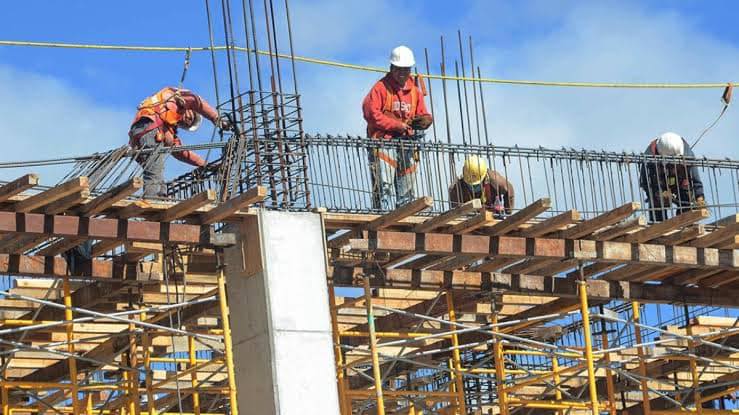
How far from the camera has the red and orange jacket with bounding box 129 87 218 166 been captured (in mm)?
25750

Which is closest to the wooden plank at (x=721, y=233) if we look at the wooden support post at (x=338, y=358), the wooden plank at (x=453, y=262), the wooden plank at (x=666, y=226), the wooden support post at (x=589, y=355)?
the wooden plank at (x=666, y=226)

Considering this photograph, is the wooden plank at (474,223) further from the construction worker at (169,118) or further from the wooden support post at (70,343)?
the wooden support post at (70,343)

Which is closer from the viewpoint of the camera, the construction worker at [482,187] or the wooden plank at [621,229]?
the wooden plank at [621,229]

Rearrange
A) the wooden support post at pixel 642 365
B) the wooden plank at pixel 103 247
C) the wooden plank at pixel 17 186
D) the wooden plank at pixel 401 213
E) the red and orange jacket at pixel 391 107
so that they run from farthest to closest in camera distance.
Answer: the wooden support post at pixel 642 365 → the red and orange jacket at pixel 391 107 → the wooden plank at pixel 103 247 → the wooden plank at pixel 401 213 → the wooden plank at pixel 17 186

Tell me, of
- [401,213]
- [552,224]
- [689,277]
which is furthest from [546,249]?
[689,277]

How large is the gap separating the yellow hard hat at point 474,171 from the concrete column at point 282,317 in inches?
153

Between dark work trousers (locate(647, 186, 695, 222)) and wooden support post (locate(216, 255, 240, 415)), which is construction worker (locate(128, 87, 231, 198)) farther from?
dark work trousers (locate(647, 186, 695, 222))

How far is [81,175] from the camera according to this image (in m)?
23.3

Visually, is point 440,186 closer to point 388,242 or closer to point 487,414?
point 388,242

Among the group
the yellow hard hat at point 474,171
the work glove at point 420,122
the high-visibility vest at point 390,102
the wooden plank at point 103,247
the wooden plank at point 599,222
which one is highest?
the high-visibility vest at point 390,102

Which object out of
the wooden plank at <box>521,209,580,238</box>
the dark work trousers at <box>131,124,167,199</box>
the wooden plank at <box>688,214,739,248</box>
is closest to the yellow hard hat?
the wooden plank at <box>521,209,580,238</box>

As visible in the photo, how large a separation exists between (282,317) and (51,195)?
3410 mm

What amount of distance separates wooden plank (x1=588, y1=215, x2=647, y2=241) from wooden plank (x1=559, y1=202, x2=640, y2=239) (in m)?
0.36

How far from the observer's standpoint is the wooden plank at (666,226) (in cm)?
2508
